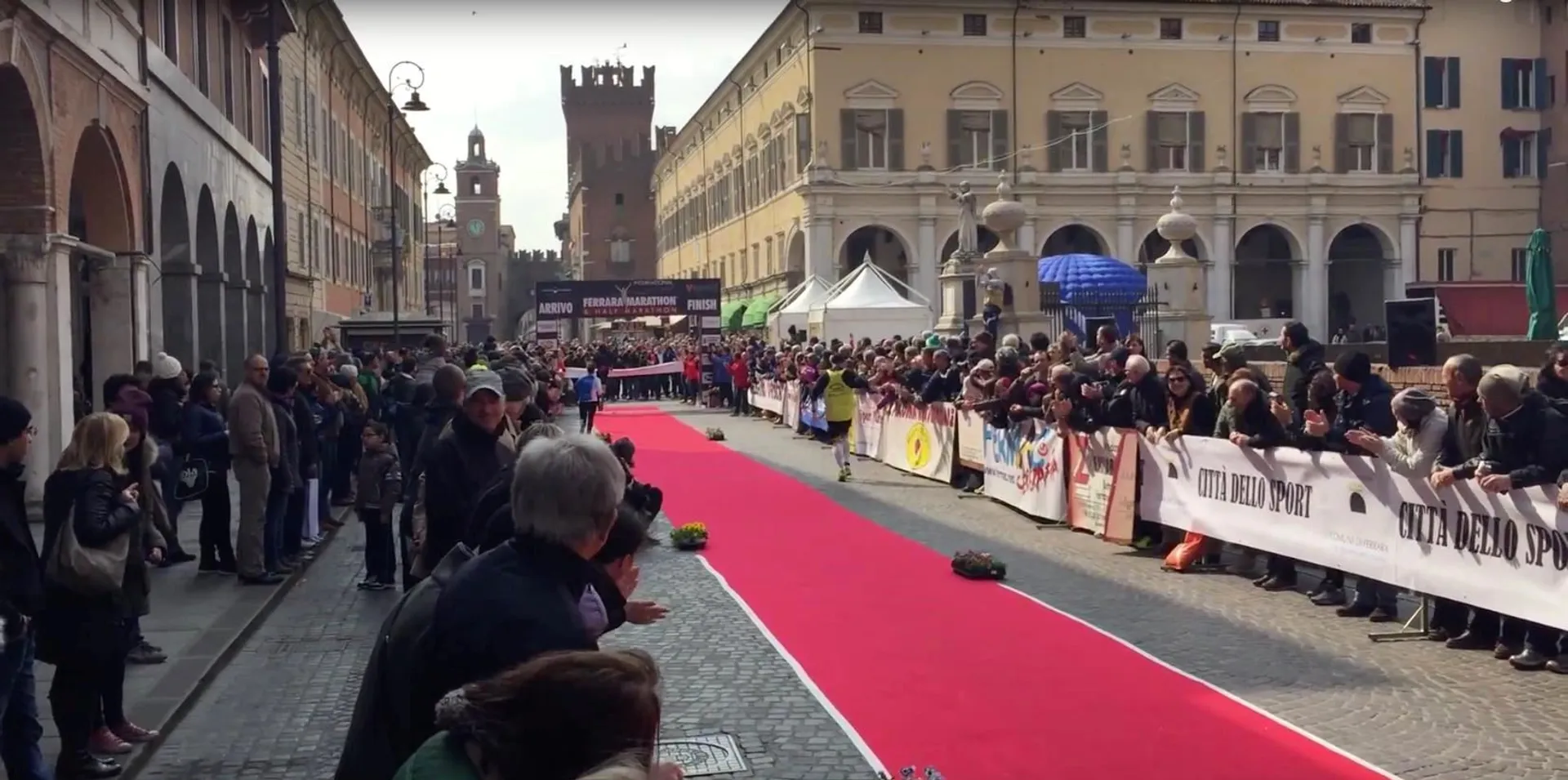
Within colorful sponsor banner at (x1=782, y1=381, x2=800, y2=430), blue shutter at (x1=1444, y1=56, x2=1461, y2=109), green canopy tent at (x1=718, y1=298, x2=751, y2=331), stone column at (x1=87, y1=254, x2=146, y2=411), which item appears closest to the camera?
stone column at (x1=87, y1=254, x2=146, y2=411)

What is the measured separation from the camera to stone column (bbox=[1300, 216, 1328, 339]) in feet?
173

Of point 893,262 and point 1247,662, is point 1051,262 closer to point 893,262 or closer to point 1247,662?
point 893,262

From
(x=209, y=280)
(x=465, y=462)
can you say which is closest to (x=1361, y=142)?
(x=209, y=280)

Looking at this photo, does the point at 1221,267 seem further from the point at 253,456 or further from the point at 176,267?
the point at 253,456

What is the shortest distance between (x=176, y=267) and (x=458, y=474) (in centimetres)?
1610

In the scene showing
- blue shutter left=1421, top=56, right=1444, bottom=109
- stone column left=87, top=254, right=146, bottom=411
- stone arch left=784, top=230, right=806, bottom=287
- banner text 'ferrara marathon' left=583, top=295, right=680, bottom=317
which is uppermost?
blue shutter left=1421, top=56, right=1444, bottom=109

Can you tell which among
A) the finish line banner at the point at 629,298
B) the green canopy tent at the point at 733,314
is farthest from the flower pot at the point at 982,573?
the green canopy tent at the point at 733,314

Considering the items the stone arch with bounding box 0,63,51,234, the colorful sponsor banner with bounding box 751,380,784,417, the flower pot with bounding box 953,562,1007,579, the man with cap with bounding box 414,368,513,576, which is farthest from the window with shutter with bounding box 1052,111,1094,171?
the man with cap with bounding box 414,368,513,576

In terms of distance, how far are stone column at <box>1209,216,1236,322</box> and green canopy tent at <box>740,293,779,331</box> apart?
49.5 ft

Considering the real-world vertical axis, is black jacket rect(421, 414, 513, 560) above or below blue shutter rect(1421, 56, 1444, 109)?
below

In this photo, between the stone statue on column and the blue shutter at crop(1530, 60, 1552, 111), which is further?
the blue shutter at crop(1530, 60, 1552, 111)

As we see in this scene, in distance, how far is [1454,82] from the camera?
180 ft

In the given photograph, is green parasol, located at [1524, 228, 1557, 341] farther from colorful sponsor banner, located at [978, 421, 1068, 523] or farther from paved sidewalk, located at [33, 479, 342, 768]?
paved sidewalk, located at [33, 479, 342, 768]

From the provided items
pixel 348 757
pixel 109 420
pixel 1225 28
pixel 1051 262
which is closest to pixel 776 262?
pixel 1225 28
